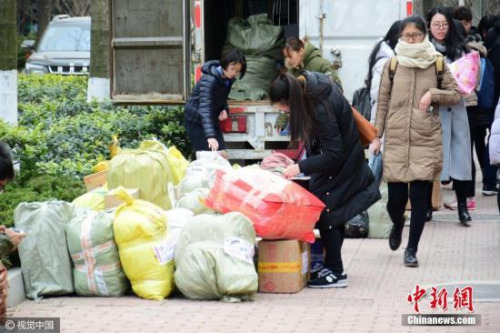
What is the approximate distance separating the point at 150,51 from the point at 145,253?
17.4ft

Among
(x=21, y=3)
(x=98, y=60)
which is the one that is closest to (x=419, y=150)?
(x=98, y=60)

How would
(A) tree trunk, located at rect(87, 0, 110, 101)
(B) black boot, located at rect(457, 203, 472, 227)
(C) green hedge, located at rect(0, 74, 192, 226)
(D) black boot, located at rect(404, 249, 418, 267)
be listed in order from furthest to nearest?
(A) tree trunk, located at rect(87, 0, 110, 101), (B) black boot, located at rect(457, 203, 472, 227), (C) green hedge, located at rect(0, 74, 192, 226), (D) black boot, located at rect(404, 249, 418, 267)

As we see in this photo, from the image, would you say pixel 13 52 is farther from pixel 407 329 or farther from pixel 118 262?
pixel 407 329

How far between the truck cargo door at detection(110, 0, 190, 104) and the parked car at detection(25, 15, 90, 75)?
1082 cm

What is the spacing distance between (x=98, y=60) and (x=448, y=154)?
278 inches

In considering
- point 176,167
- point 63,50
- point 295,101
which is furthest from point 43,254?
point 63,50

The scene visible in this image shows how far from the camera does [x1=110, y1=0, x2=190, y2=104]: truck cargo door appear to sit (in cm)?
1307

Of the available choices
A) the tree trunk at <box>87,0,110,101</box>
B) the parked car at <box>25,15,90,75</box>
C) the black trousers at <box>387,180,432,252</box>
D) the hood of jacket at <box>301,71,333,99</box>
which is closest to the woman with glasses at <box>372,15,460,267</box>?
the black trousers at <box>387,180,432,252</box>

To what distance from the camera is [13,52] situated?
12.4 meters

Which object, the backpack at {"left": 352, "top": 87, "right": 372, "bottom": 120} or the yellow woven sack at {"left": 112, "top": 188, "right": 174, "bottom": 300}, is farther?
the backpack at {"left": 352, "top": 87, "right": 372, "bottom": 120}

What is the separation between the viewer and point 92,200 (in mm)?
9367

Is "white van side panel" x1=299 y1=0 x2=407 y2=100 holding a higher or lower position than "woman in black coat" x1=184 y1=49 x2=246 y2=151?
higher

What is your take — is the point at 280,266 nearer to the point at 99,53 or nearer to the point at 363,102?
the point at 363,102

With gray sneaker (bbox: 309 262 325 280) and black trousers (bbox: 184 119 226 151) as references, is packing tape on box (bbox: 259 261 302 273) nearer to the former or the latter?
gray sneaker (bbox: 309 262 325 280)
